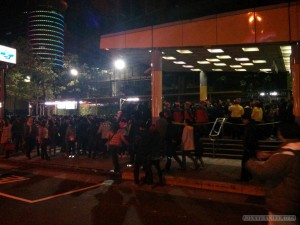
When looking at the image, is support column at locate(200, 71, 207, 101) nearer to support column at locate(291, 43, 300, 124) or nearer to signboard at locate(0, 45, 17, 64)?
support column at locate(291, 43, 300, 124)

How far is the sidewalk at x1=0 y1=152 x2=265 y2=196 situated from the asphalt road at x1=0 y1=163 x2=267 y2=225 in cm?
38

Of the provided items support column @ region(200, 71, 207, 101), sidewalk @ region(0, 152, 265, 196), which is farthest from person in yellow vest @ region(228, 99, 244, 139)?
support column @ region(200, 71, 207, 101)

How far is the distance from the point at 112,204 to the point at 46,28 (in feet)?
240

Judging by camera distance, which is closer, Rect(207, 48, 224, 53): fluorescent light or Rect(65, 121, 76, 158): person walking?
Rect(65, 121, 76, 158): person walking

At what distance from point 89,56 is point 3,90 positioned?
→ 68.6 feet

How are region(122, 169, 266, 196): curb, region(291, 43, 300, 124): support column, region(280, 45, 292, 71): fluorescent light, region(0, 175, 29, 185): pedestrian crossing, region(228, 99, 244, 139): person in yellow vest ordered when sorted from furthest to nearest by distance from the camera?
1. region(280, 45, 292, 71): fluorescent light
2. region(228, 99, 244, 139): person in yellow vest
3. region(291, 43, 300, 124): support column
4. region(0, 175, 29, 185): pedestrian crossing
5. region(122, 169, 266, 196): curb

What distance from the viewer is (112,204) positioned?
7824mm

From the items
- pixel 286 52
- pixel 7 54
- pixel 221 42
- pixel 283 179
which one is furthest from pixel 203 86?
pixel 283 179

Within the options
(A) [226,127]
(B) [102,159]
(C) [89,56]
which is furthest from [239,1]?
(C) [89,56]

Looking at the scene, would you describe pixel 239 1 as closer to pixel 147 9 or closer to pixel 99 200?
pixel 147 9

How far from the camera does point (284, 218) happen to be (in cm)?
337

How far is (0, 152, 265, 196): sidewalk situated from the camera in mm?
9133

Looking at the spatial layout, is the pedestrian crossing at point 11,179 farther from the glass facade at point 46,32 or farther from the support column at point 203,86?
the glass facade at point 46,32

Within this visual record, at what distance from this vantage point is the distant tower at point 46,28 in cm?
6940
